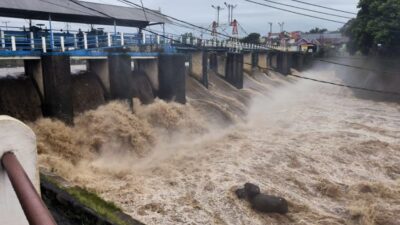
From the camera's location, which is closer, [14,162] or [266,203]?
[14,162]

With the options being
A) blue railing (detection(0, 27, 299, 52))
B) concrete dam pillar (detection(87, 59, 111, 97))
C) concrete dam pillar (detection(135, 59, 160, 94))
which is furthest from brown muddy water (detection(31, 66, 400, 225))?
blue railing (detection(0, 27, 299, 52))

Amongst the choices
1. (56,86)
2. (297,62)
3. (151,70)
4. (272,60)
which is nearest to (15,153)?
(56,86)

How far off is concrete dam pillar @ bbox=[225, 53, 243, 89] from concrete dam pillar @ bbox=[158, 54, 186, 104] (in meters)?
10.8

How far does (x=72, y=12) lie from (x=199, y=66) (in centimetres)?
1056

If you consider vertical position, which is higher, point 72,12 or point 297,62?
point 72,12

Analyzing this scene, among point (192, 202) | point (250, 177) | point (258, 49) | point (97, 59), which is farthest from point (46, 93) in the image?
point (258, 49)

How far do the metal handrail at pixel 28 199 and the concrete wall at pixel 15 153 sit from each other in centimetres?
25

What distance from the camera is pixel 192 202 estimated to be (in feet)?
35.6

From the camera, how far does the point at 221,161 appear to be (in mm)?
14586

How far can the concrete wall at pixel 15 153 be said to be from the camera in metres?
2.59

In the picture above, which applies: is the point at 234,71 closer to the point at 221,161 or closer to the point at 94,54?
the point at 94,54

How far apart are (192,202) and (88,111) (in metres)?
6.81

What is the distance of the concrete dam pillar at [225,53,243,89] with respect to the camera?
3064 cm

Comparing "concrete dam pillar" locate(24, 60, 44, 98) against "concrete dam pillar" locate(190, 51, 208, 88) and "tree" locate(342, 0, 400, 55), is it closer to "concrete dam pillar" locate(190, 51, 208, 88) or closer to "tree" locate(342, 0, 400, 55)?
"concrete dam pillar" locate(190, 51, 208, 88)
